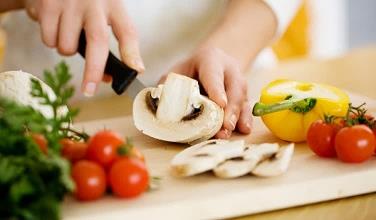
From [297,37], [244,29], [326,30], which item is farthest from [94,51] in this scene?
[326,30]

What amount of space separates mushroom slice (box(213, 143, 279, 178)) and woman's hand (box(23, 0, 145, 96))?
13.7 inches

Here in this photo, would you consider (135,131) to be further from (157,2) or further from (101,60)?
(157,2)

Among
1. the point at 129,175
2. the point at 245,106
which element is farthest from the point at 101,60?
the point at 129,175

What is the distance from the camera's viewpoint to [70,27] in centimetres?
145

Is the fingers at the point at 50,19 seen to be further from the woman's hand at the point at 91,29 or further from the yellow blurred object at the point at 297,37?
the yellow blurred object at the point at 297,37

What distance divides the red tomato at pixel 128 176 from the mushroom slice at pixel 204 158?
9 cm

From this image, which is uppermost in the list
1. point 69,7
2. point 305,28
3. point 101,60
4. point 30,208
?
point 305,28

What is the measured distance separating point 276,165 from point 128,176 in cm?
24

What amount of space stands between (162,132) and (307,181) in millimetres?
341

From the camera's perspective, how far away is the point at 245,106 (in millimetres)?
1481

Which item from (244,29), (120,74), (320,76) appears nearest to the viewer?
(120,74)

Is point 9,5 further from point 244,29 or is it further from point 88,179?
point 88,179

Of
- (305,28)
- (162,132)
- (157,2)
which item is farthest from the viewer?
(305,28)

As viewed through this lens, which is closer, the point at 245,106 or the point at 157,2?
the point at 245,106
